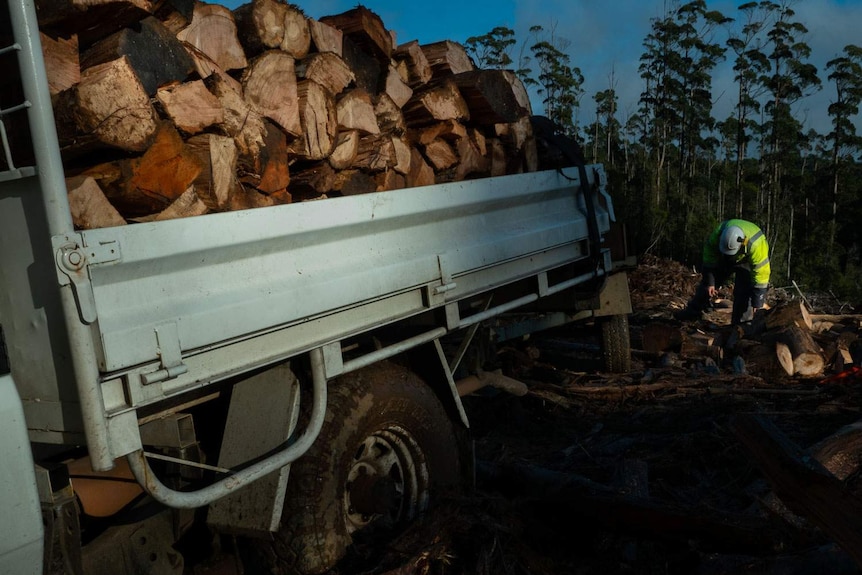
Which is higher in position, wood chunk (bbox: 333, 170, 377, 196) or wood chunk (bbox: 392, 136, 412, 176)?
wood chunk (bbox: 392, 136, 412, 176)

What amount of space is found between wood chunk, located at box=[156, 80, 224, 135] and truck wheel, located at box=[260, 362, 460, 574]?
1.19m

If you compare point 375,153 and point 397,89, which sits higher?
point 397,89

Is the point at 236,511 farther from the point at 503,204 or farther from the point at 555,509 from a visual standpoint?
the point at 503,204

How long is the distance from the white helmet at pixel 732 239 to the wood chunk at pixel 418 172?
205 inches

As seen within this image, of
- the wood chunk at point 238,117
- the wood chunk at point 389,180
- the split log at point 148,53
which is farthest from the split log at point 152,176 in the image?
the wood chunk at point 389,180

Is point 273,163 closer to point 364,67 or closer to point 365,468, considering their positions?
point 364,67

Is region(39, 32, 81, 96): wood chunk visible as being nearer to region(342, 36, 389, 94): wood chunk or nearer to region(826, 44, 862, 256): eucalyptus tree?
region(342, 36, 389, 94): wood chunk

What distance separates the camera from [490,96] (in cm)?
502

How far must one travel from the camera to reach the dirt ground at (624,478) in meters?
3.37

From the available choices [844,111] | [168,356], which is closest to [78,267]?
[168,356]

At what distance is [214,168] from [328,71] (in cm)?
102

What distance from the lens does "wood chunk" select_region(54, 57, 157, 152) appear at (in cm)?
283

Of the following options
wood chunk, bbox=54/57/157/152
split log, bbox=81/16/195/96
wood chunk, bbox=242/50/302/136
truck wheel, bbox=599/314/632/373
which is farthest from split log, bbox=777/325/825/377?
wood chunk, bbox=54/57/157/152

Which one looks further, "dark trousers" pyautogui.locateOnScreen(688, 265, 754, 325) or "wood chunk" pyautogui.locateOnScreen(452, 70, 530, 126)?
"dark trousers" pyautogui.locateOnScreen(688, 265, 754, 325)
